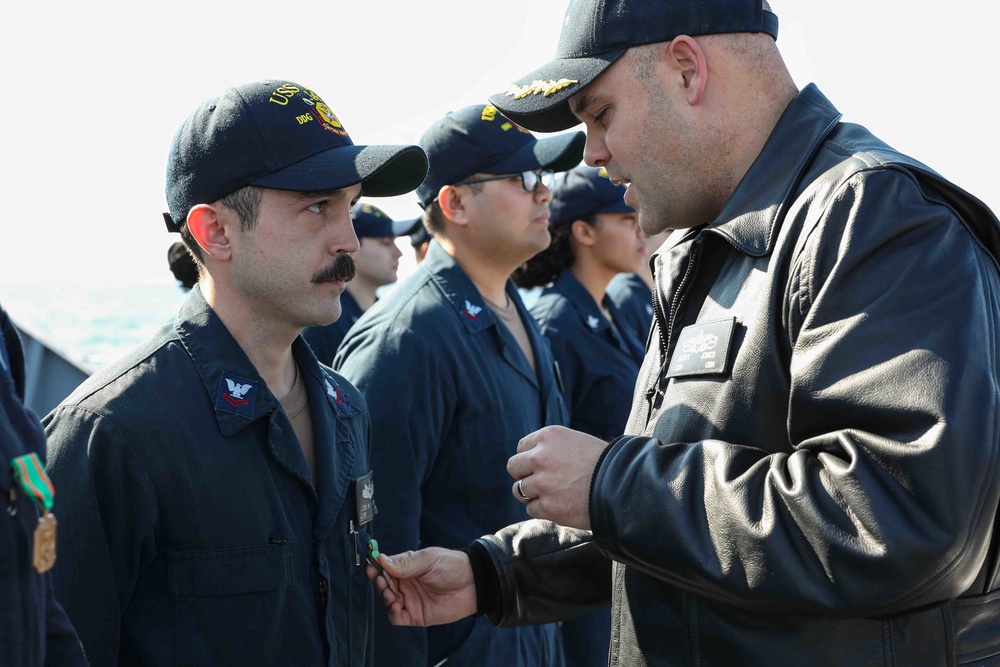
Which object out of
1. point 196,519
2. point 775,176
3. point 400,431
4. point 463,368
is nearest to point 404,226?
point 463,368

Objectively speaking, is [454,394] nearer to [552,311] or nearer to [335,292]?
[335,292]

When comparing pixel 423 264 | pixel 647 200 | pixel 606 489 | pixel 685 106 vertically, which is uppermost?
pixel 685 106

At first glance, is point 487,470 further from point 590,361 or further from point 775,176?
point 775,176

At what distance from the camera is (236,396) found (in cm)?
238

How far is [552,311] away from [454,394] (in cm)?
175

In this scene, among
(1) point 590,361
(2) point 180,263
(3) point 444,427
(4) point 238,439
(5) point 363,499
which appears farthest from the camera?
(1) point 590,361

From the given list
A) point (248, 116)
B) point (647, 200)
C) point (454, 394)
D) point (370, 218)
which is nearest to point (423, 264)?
point (454, 394)

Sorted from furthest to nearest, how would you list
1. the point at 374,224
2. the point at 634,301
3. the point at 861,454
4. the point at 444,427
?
1. the point at 374,224
2. the point at 634,301
3. the point at 444,427
4. the point at 861,454

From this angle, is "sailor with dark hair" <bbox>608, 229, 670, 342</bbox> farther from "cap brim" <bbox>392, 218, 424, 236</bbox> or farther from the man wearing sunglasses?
the man wearing sunglasses

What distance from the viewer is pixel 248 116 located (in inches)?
99.9

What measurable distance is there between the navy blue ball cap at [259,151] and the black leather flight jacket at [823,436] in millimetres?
986

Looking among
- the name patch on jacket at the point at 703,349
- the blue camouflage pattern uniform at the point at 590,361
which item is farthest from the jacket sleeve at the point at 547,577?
the blue camouflage pattern uniform at the point at 590,361

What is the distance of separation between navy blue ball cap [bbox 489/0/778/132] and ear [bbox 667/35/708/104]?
0.07ft

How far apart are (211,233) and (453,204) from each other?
1.82m
